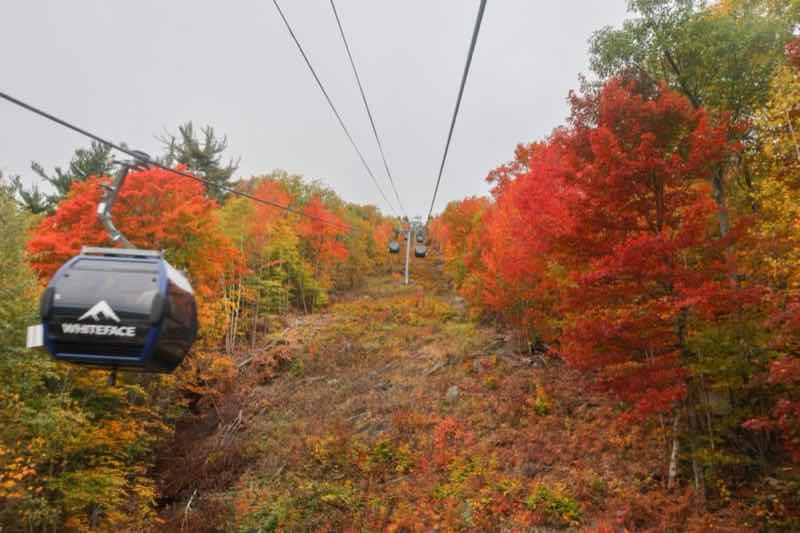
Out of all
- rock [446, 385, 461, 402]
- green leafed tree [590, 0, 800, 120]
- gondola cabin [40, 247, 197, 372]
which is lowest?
rock [446, 385, 461, 402]

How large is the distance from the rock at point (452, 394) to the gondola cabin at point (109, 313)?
1308cm

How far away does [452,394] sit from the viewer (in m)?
17.8

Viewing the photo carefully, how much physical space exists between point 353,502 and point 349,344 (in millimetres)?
13503

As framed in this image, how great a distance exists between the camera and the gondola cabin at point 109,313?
19.1 feet

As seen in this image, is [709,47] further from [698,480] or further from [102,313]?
[102,313]

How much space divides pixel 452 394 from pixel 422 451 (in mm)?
3482

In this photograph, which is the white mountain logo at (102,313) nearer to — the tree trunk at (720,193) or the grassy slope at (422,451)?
the grassy slope at (422,451)

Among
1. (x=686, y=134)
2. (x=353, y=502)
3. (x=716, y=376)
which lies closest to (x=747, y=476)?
(x=716, y=376)

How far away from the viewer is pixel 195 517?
546 inches

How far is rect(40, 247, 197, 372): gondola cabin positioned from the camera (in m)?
5.83

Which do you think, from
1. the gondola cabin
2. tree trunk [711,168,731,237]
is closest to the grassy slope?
tree trunk [711,168,731,237]

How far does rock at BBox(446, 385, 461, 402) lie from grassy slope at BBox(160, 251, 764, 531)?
0.09 m

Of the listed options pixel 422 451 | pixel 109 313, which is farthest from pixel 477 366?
pixel 109 313

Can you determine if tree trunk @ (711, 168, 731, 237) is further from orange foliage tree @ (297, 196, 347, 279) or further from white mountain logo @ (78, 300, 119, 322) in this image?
orange foliage tree @ (297, 196, 347, 279)
